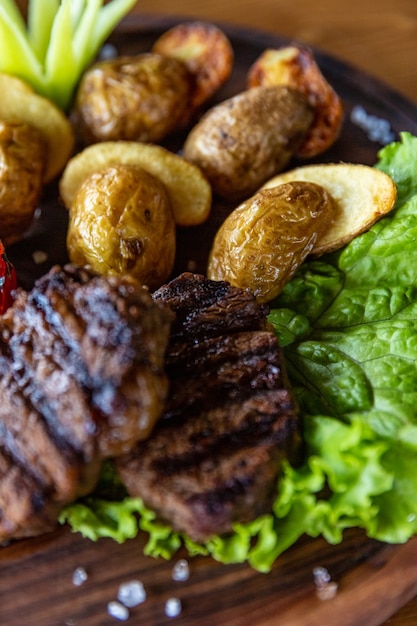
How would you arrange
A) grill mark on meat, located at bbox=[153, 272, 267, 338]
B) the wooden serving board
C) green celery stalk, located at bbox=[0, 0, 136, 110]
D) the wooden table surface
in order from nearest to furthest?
the wooden serving board, grill mark on meat, located at bbox=[153, 272, 267, 338], green celery stalk, located at bbox=[0, 0, 136, 110], the wooden table surface

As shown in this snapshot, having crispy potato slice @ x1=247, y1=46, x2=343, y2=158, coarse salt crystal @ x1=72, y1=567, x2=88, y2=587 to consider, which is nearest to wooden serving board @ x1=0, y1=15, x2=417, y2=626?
coarse salt crystal @ x1=72, y1=567, x2=88, y2=587

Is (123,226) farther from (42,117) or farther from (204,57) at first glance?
(204,57)

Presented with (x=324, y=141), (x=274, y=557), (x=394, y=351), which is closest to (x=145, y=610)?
(x=274, y=557)

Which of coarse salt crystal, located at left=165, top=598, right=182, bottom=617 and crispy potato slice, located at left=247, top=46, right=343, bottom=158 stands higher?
crispy potato slice, located at left=247, top=46, right=343, bottom=158

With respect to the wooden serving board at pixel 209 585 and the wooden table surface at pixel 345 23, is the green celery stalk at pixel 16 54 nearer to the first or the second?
the wooden table surface at pixel 345 23

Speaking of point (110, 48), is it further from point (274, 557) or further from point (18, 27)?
point (274, 557)

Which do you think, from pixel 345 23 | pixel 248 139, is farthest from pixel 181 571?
pixel 345 23

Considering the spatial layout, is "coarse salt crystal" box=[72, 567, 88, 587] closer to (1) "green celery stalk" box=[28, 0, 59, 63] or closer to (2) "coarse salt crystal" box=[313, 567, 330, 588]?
(2) "coarse salt crystal" box=[313, 567, 330, 588]
